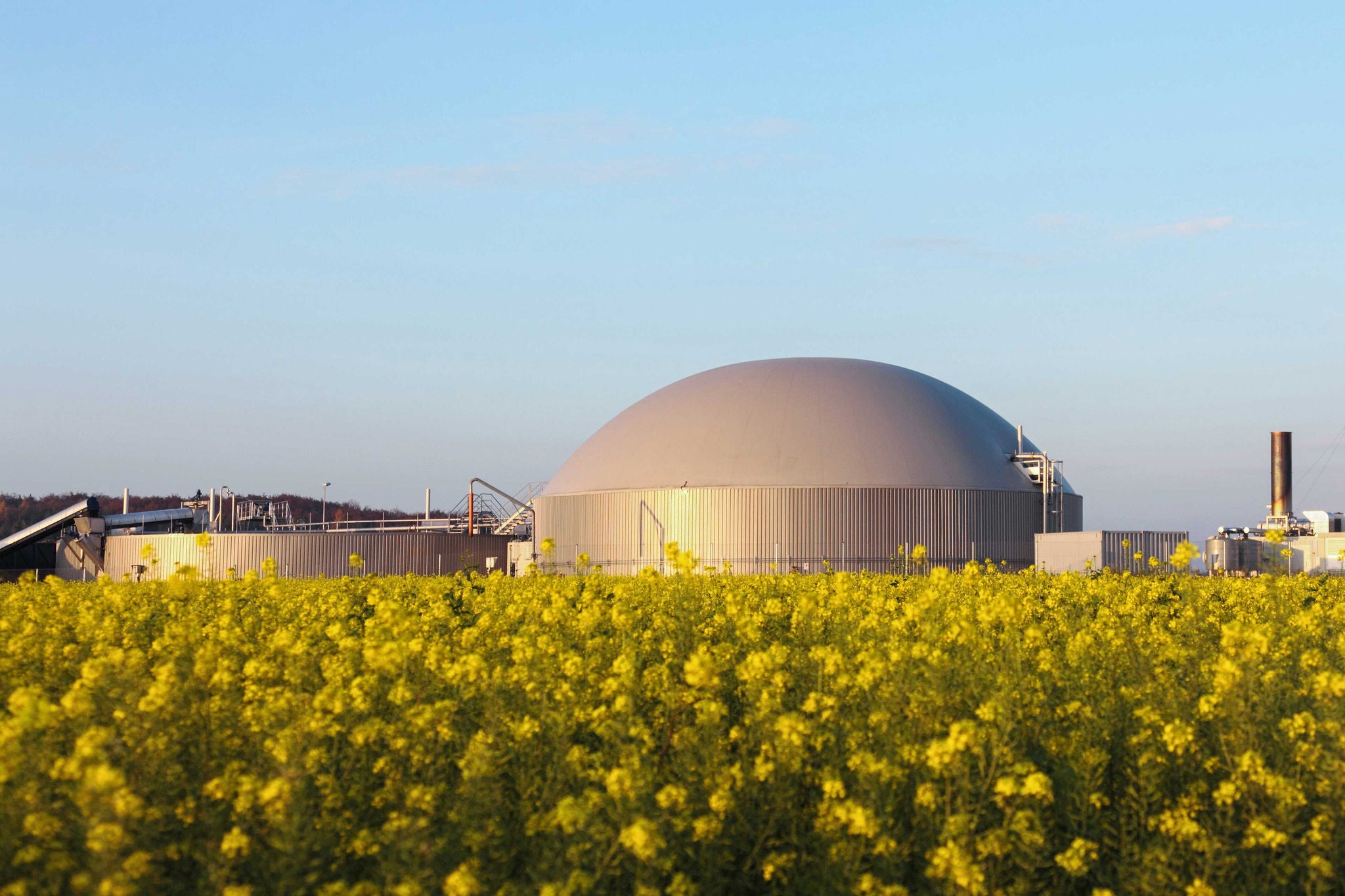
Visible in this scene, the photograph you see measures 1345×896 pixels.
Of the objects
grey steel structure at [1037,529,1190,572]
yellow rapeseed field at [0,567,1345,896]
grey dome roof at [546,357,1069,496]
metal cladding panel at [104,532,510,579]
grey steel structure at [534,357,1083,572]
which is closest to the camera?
yellow rapeseed field at [0,567,1345,896]

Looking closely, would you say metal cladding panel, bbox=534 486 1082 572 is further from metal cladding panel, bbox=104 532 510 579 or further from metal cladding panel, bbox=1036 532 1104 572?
metal cladding panel, bbox=104 532 510 579

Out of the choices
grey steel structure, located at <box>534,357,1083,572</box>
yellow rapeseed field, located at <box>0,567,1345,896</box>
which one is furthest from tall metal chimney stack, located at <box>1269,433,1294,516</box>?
yellow rapeseed field, located at <box>0,567,1345,896</box>

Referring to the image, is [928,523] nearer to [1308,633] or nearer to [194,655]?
[1308,633]

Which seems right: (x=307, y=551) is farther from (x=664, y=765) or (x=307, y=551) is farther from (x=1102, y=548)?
(x=664, y=765)

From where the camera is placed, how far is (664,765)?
23.3ft

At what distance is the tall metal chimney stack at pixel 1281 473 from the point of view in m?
72.8

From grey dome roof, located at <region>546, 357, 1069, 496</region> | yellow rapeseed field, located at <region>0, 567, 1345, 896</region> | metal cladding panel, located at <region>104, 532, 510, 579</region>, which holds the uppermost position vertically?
grey dome roof, located at <region>546, 357, 1069, 496</region>

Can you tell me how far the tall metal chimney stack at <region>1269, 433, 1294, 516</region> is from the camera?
72.8 metres

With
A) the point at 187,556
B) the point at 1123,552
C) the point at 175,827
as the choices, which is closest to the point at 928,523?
the point at 1123,552

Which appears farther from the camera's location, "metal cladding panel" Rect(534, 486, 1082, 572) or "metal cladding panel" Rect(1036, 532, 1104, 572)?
"metal cladding panel" Rect(534, 486, 1082, 572)

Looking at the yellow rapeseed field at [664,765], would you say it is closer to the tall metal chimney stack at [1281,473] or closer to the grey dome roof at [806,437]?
the grey dome roof at [806,437]

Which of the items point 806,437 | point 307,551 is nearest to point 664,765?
point 806,437

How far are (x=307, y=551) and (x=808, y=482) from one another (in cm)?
2472

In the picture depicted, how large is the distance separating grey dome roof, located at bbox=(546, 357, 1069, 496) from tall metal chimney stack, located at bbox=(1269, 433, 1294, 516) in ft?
90.1
